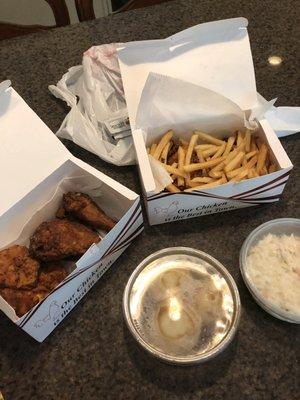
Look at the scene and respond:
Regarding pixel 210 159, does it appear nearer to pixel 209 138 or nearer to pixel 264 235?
pixel 209 138

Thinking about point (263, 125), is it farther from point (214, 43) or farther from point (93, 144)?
point (93, 144)

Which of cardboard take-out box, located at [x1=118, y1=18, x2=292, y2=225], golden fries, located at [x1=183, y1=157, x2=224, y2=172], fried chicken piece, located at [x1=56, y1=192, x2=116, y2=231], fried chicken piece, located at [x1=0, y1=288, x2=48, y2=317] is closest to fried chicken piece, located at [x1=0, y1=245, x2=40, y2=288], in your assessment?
fried chicken piece, located at [x1=0, y1=288, x2=48, y2=317]

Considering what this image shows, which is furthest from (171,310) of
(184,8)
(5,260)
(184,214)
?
(184,8)

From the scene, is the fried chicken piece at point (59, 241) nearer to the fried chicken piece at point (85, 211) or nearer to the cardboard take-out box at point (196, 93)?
the fried chicken piece at point (85, 211)

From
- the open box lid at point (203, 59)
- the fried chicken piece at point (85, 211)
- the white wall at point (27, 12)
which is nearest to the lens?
the fried chicken piece at point (85, 211)

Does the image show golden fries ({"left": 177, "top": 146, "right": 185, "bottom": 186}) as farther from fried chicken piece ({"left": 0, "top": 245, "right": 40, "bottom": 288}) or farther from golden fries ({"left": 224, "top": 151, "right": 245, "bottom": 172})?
fried chicken piece ({"left": 0, "top": 245, "right": 40, "bottom": 288})

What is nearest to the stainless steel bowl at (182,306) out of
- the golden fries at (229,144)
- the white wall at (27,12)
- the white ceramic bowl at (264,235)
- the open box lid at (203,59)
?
the white ceramic bowl at (264,235)
